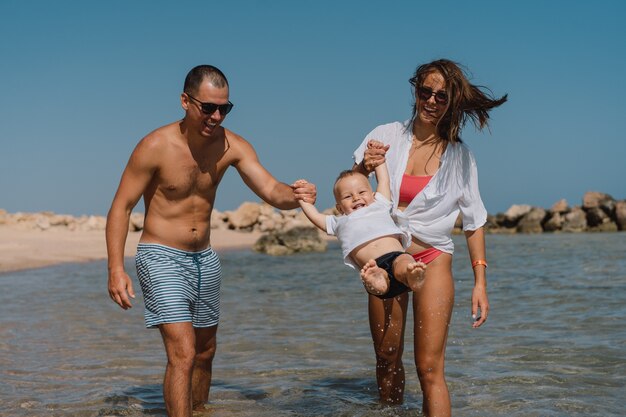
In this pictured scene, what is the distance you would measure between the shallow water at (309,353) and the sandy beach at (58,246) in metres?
4.74

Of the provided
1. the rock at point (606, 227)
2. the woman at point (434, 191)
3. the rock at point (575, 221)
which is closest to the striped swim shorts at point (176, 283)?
the woman at point (434, 191)

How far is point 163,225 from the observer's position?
17.3 ft

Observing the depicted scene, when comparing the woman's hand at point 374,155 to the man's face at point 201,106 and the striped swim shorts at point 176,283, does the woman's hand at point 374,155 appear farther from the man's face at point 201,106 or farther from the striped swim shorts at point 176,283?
the striped swim shorts at point 176,283

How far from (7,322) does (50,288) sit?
4.32 m

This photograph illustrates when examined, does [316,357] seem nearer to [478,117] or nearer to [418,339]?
[418,339]

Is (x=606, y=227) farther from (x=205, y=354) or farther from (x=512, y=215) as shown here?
(x=205, y=354)

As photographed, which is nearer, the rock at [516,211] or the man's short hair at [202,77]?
the man's short hair at [202,77]

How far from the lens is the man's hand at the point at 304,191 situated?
5297 mm

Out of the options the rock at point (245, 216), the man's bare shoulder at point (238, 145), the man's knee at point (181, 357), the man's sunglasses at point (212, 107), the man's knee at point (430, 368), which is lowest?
the man's knee at point (430, 368)

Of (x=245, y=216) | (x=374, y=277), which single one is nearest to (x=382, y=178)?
(x=374, y=277)

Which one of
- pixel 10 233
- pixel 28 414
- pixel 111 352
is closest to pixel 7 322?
pixel 111 352

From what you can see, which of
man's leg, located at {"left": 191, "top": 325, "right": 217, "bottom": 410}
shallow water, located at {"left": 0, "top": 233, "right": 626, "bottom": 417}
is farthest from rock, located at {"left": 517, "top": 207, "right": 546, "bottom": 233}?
man's leg, located at {"left": 191, "top": 325, "right": 217, "bottom": 410}

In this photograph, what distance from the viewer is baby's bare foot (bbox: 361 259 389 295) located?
15.2 ft

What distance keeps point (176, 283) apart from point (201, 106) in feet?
3.84
